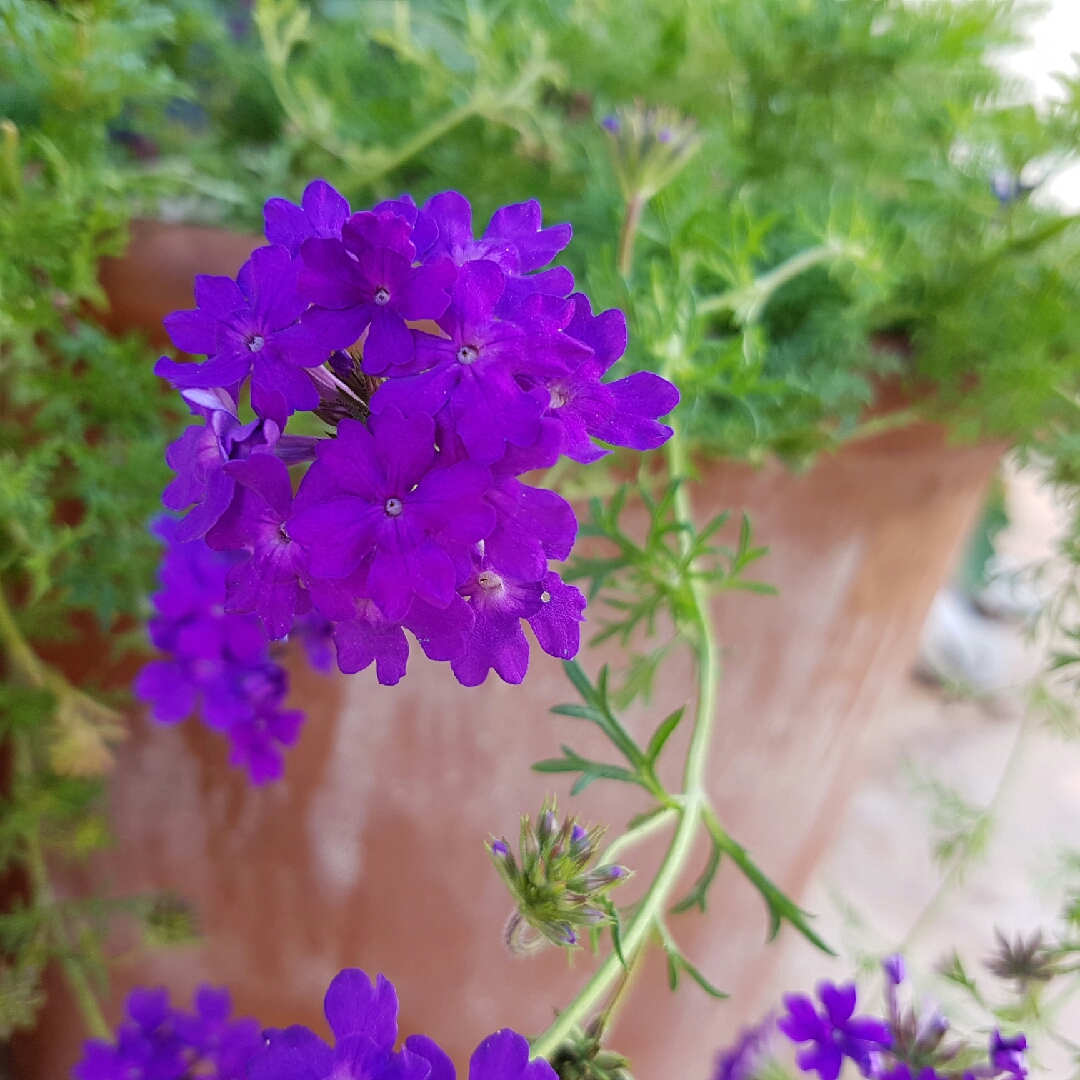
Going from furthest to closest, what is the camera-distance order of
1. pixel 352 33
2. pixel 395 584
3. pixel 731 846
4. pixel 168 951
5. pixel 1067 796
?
pixel 1067 796, pixel 352 33, pixel 168 951, pixel 731 846, pixel 395 584

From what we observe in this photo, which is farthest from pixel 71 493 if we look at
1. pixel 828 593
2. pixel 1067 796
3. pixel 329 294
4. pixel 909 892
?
pixel 1067 796

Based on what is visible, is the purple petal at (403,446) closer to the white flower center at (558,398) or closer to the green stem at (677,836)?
the white flower center at (558,398)

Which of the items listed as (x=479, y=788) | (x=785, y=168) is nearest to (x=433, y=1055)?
(x=479, y=788)

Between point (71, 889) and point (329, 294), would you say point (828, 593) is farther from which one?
point (71, 889)

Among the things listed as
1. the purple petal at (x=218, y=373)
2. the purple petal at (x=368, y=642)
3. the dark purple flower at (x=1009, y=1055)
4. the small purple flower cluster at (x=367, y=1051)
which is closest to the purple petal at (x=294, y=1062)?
the small purple flower cluster at (x=367, y=1051)

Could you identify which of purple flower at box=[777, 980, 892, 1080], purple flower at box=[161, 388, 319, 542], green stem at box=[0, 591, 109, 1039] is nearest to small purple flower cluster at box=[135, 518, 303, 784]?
green stem at box=[0, 591, 109, 1039]

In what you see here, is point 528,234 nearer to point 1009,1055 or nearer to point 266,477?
point 266,477
